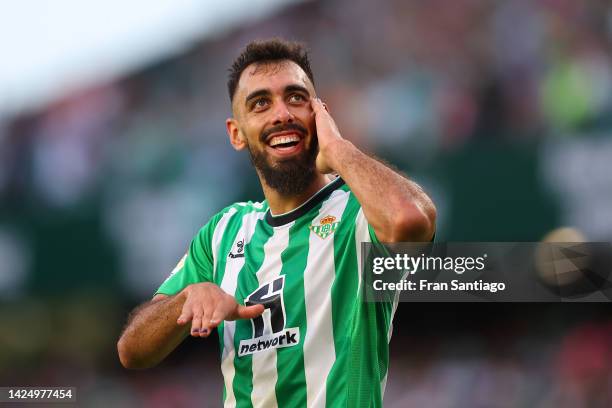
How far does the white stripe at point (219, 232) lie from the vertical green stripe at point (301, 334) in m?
0.46

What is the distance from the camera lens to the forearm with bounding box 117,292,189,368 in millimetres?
3209

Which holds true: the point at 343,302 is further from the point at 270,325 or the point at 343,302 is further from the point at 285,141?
the point at 285,141

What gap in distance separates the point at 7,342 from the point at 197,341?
6.77 ft

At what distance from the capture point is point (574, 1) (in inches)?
318

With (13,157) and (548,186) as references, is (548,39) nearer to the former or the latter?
(548,186)

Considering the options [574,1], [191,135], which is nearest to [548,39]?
[574,1]

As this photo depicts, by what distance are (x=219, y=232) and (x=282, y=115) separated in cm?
69

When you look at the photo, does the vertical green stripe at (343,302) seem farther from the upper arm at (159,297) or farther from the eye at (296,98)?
the upper arm at (159,297)

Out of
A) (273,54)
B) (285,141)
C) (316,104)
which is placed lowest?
(285,141)

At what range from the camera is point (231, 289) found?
347 centimetres

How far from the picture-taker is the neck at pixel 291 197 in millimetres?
3508

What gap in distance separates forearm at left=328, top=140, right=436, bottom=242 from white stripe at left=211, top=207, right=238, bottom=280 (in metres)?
0.94

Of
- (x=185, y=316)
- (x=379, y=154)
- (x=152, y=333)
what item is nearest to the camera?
(x=185, y=316)

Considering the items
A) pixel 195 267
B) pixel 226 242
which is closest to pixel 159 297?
pixel 195 267
